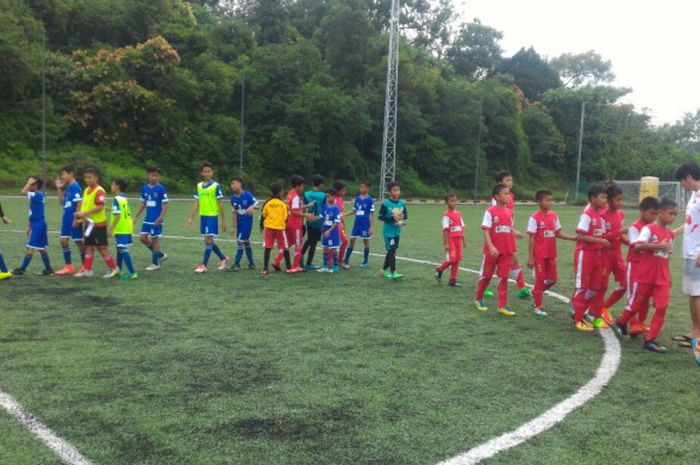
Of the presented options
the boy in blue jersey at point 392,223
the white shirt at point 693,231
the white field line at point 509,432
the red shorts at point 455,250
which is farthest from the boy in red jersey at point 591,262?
the boy in blue jersey at point 392,223

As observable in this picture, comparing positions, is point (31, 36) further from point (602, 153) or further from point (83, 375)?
point (602, 153)

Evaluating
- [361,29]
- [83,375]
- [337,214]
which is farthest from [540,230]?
[361,29]

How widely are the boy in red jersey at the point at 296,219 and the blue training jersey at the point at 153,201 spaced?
7.09 feet

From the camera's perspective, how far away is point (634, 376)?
4.91m

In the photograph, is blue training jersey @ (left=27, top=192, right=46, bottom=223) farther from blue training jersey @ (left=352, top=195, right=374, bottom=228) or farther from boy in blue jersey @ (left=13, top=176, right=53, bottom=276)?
blue training jersey @ (left=352, top=195, right=374, bottom=228)

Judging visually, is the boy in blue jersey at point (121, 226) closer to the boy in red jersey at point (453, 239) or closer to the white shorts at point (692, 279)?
the boy in red jersey at point (453, 239)

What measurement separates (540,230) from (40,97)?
36050mm

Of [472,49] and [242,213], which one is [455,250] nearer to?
[242,213]

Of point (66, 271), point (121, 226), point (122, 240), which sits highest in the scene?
point (121, 226)

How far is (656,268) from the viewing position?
19.1 feet

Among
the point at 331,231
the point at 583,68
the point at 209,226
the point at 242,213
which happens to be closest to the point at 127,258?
the point at 209,226

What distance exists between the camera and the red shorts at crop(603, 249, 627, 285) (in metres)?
6.90

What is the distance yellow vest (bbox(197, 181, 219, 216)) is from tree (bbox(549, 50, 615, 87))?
244 feet

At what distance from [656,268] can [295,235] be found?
6.03m
